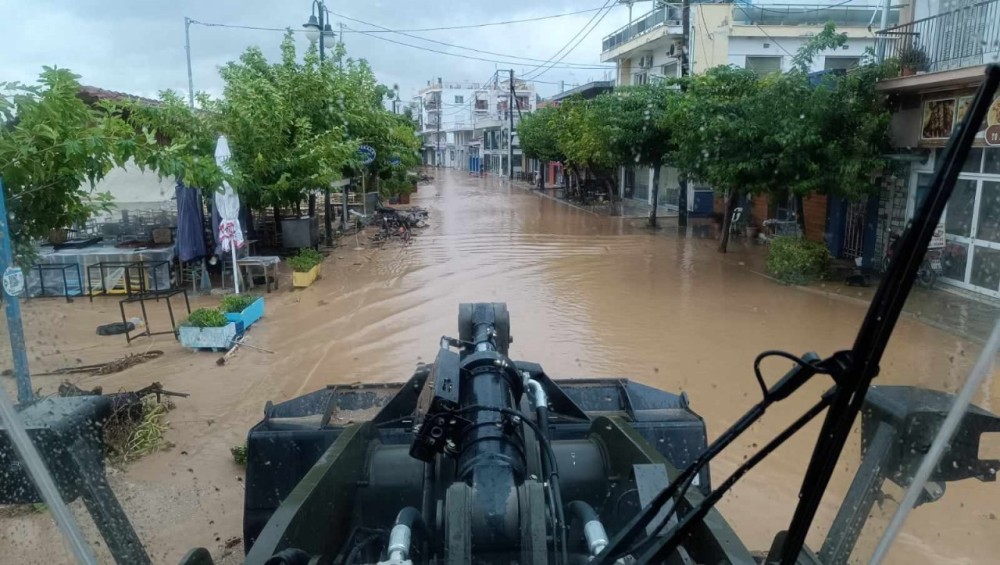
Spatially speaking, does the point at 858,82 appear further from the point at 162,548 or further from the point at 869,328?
the point at 869,328

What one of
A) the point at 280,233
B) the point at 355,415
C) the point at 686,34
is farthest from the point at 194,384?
the point at 686,34

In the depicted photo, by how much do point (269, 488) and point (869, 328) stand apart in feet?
11.3

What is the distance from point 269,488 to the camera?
395 cm

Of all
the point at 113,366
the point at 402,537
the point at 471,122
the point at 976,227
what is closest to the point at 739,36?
the point at 113,366

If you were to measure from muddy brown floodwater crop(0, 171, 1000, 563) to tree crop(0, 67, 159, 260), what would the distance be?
82.1 inches

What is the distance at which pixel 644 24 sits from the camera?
3191 centimetres

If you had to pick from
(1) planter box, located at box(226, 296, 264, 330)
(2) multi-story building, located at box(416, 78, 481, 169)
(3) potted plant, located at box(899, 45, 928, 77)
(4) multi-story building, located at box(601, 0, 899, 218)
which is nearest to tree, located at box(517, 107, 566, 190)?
(4) multi-story building, located at box(601, 0, 899, 218)

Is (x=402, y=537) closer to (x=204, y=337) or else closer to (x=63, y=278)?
(x=204, y=337)

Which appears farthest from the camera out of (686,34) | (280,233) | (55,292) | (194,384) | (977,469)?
(686,34)

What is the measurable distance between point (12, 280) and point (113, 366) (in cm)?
412

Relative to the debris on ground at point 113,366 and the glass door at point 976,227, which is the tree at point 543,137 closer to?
the debris on ground at point 113,366

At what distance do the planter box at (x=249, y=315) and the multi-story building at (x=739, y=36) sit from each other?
1493 cm

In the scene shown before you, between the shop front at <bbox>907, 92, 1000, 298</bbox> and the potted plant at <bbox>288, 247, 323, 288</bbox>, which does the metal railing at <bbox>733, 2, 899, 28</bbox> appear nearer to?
the potted plant at <bbox>288, 247, 323, 288</bbox>

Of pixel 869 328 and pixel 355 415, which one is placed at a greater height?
pixel 869 328
